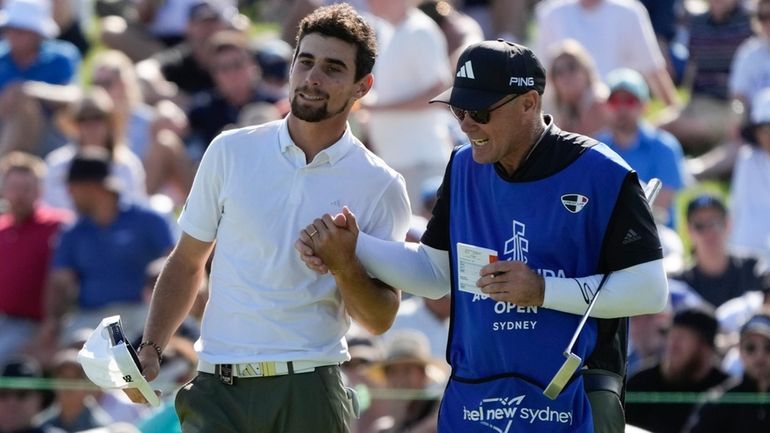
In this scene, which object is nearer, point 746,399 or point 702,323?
point 746,399

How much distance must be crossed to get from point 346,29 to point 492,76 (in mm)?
637

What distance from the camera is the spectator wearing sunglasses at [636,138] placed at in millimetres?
11219

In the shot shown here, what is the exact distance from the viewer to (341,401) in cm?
586

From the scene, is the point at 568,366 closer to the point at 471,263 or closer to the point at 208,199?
the point at 471,263

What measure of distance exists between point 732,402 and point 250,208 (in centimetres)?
381

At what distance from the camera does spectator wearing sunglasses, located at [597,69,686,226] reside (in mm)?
11219

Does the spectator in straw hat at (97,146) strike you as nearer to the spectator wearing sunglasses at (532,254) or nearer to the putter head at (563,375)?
the spectator wearing sunglasses at (532,254)

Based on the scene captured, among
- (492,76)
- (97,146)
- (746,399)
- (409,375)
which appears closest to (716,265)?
(746,399)

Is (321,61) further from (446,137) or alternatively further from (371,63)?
(446,137)

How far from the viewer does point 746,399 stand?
339 inches

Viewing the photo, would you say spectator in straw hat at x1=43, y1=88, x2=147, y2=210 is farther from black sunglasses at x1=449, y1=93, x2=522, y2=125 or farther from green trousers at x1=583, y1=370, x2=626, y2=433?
green trousers at x1=583, y1=370, x2=626, y2=433

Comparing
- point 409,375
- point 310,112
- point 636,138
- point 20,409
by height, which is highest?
point 310,112

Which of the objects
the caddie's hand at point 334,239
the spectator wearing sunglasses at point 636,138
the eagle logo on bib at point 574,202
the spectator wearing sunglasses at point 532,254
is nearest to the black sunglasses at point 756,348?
the spectator wearing sunglasses at point 636,138

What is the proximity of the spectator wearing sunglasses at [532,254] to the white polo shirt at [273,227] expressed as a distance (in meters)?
0.24
